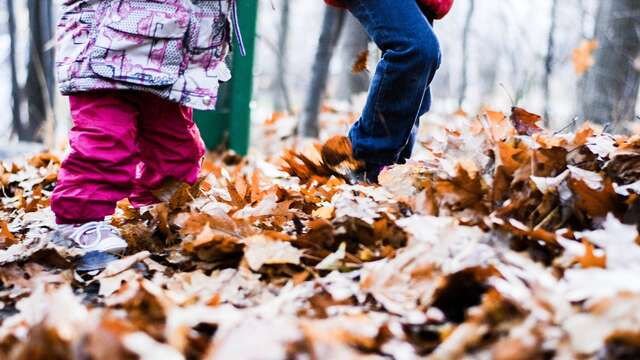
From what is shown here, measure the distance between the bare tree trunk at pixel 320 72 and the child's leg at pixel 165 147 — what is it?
3.35 metres

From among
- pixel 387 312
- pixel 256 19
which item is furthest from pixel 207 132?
pixel 387 312

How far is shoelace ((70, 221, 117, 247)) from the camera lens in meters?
1.97

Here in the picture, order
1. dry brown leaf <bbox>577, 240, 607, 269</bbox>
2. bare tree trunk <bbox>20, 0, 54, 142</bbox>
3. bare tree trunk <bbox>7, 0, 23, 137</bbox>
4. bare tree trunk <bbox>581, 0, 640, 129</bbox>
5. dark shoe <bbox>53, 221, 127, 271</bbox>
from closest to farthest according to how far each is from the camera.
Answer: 1. dry brown leaf <bbox>577, 240, 607, 269</bbox>
2. dark shoe <bbox>53, 221, 127, 271</bbox>
3. bare tree trunk <bbox>581, 0, 640, 129</bbox>
4. bare tree trunk <bbox>20, 0, 54, 142</bbox>
5. bare tree trunk <bbox>7, 0, 23, 137</bbox>

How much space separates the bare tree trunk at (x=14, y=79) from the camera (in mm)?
10281

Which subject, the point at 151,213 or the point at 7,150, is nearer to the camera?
the point at 151,213

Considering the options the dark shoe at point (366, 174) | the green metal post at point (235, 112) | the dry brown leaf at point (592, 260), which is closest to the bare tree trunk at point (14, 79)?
the green metal post at point (235, 112)

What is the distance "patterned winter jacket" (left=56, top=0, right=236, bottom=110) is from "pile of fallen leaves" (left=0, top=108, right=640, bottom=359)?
34 centimetres

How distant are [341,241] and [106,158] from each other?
31.9 inches

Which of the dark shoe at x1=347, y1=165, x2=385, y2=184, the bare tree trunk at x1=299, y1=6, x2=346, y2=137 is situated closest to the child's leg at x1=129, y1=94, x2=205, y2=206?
the dark shoe at x1=347, y1=165, x2=385, y2=184

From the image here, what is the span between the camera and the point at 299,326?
1.13 m

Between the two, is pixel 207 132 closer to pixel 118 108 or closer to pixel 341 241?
pixel 118 108

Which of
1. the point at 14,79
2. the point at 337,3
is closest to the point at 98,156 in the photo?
the point at 337,3

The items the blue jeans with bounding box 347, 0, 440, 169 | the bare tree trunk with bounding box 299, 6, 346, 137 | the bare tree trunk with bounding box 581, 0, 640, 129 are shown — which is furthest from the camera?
the bare tree trunk with bounding box 581, 0, 640, 129

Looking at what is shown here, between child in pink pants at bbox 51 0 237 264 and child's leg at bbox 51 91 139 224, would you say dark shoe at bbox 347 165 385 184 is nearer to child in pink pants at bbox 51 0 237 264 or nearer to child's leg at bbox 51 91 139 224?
child in pink pants at bbox 51 0 237 264
